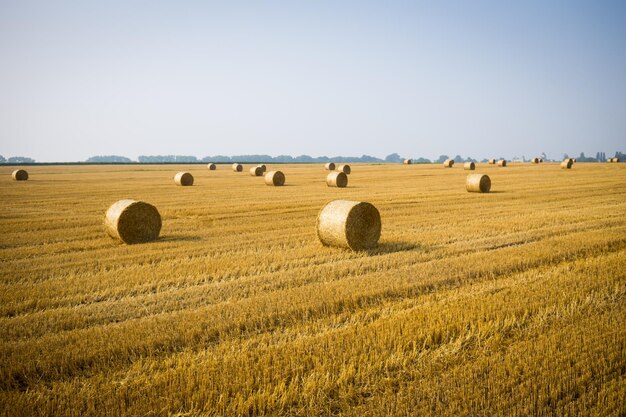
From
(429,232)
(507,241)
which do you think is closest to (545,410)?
(507,241)

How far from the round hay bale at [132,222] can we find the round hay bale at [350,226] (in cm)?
484

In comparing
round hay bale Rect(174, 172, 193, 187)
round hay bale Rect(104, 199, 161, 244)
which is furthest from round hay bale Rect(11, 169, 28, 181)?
round hay bale Rect(104, 199, 161, 244)

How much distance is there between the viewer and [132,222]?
11875mm

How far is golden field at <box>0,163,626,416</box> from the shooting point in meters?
4.02

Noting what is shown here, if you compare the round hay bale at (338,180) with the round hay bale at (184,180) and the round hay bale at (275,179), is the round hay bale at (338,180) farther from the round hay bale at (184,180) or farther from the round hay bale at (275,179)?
the round hay bale at (184,180)

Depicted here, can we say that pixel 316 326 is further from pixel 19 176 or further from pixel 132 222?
pixel 19 176

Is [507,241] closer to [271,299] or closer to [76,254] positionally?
[271,299]

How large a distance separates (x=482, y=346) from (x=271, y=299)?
3047 mm

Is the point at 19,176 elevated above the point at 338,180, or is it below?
above

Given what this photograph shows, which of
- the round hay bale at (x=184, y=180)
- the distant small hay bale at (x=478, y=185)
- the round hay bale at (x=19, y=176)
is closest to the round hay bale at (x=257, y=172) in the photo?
the round hay bale at (x=184, y=180)

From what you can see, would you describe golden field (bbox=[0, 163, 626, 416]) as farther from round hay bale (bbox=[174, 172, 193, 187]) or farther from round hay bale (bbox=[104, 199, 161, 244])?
round hay bale (bbox=[174, 172, 193, 187])

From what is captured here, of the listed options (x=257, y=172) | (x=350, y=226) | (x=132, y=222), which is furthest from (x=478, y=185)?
(x=257, y=172)

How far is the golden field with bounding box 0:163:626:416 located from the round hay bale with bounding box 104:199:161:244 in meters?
0.40

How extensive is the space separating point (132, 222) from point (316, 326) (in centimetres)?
807
